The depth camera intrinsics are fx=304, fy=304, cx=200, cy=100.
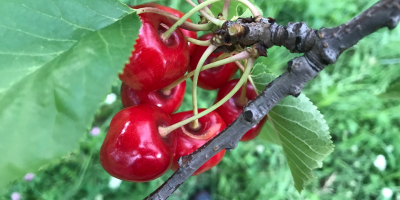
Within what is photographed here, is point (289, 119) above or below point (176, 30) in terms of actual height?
below

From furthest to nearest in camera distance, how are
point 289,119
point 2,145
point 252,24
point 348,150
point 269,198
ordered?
point 348,150, point 269,198, point 289,119, point 252,24, point 2,145

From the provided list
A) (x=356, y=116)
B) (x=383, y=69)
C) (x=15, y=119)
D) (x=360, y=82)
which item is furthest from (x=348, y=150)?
(x=15, y=119)

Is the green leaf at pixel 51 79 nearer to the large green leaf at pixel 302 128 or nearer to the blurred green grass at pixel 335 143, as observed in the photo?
the large green leaf at pixel 302 128

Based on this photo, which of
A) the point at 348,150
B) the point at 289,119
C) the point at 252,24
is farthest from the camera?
the point at 348,150

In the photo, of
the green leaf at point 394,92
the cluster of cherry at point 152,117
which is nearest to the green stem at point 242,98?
the cluster of cherry at point 152,117

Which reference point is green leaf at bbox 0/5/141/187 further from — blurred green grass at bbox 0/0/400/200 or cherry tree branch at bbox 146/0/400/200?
blurred green grass at bbox 0/0/400/200

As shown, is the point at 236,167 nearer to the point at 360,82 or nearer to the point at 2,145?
the point at 360,82

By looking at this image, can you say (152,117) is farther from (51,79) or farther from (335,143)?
(335,143)
